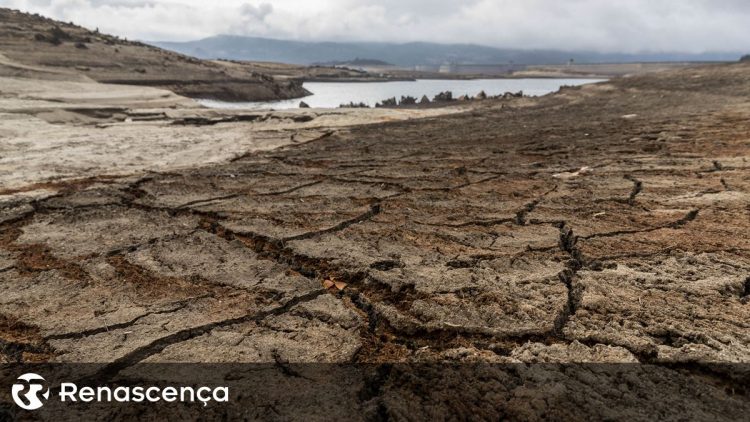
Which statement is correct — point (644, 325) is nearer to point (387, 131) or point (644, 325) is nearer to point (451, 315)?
point (451, 315)

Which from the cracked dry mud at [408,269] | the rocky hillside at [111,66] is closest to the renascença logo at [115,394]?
the cracked dry mud at [408,269]

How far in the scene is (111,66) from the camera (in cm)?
1956

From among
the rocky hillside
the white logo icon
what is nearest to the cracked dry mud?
the white logo icon

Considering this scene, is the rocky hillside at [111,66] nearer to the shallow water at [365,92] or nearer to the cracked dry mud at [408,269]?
the shallow water at [365,92]

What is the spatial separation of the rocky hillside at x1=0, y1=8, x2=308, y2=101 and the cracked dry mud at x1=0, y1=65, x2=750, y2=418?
1478cm

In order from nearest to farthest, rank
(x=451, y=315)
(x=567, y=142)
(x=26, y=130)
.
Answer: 1. (x=451, y=315)
2. (x=567, y=142)
3. (x=26, y=130)

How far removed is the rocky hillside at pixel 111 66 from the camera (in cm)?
1734

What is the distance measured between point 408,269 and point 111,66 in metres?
20.6

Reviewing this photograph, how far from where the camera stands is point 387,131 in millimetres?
8953

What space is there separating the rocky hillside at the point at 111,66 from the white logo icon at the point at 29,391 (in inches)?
652

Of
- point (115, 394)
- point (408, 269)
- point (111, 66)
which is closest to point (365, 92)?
point (111, 66)

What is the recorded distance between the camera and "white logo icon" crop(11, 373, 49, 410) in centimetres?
180

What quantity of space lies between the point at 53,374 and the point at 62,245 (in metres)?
1.73

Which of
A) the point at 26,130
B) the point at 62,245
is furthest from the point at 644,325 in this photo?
the point at 26,130
